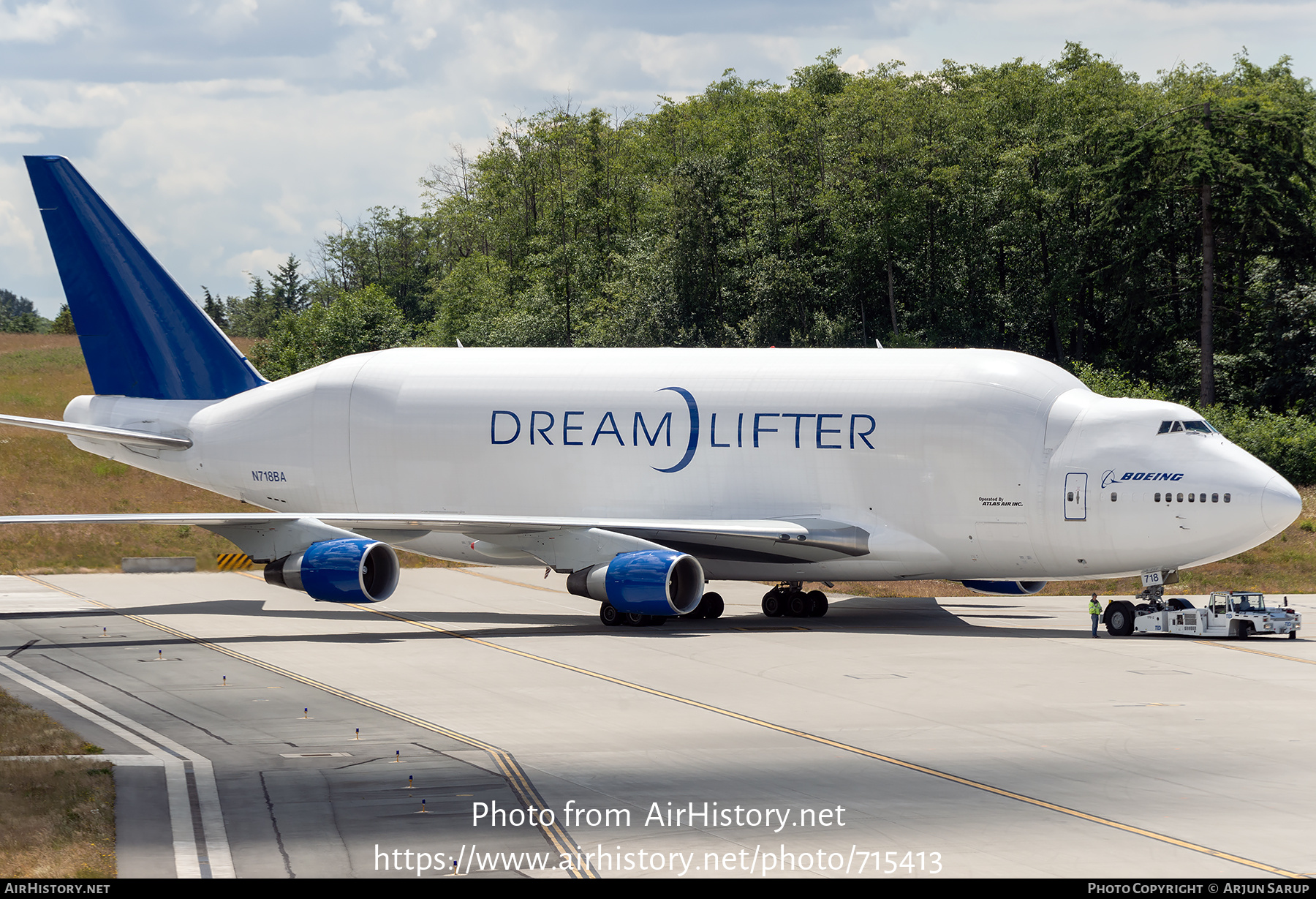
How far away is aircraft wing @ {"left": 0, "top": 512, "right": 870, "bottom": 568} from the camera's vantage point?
31.6 m

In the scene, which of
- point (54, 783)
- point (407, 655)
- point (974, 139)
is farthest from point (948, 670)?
point (974, 139)

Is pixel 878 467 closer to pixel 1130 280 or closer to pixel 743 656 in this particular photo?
pixel 743 656

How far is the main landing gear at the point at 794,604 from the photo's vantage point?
1411 inches

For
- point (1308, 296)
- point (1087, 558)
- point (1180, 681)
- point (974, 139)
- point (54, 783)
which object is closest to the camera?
point (54, 783)

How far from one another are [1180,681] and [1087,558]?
20.9 feet

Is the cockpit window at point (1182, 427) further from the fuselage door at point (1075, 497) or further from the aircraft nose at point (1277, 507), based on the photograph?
the fuselage door at point (1075, 497)

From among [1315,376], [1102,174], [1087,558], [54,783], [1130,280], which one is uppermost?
[1102,174]

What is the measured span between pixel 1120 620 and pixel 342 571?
17213 millimetres

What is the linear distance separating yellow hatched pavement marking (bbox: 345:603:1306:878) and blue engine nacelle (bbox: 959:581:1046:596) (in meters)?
12.3

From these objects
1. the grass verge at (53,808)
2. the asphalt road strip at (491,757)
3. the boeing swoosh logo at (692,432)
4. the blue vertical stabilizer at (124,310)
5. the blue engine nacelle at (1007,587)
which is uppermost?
the blue vertical stabilizer at (124,310)

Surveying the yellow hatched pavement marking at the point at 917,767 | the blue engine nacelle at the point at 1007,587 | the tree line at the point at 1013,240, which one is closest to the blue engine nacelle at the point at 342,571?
the yellow hatched pavement marking at the point at 917,767

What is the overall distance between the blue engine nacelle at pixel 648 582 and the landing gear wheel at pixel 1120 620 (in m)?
9.13

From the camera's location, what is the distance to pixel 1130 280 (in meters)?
67.3

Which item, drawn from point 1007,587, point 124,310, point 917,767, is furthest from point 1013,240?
point 917,767
